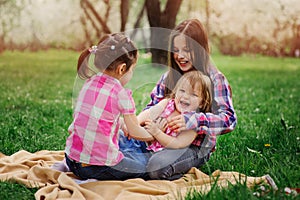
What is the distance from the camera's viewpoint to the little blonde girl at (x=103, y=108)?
9.50 ft

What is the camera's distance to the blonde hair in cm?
325

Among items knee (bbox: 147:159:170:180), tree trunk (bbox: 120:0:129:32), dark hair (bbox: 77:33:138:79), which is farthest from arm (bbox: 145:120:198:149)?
tree trunk (bbox: 120:0:129:32)

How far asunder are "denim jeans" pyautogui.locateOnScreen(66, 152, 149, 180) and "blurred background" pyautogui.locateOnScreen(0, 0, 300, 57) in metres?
10.3

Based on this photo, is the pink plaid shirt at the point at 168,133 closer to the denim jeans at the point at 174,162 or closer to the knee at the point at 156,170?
the denim jeans at the point at 174,162

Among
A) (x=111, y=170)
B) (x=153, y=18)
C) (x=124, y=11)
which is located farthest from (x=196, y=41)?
(x=124, y=11)

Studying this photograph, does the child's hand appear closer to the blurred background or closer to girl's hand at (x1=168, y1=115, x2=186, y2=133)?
girl's hand at (x1=168, y1=115, x2=186, y2=133)

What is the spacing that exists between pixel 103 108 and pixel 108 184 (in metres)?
0.45

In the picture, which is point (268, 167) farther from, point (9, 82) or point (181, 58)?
point (9, 82)

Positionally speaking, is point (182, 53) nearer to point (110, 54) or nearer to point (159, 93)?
point (159, 93)

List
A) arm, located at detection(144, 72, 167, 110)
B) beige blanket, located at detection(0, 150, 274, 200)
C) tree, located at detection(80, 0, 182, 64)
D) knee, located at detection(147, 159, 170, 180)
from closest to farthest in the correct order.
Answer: beige blanket, located at detection(0, 150, 274, 200)
knee, located at detection(147, 159, 170, 180)
arm, located at detection(144, 72, 167, 110)
tree, located at detection(80, 0, 182, 64)

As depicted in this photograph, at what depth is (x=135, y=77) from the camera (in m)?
3.79

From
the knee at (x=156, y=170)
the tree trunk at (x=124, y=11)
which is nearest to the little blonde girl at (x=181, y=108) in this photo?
the knee at (x=156, y=170)

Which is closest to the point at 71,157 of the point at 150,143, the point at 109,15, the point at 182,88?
the point at 150,143

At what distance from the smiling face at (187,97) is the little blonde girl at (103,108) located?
0.43m
